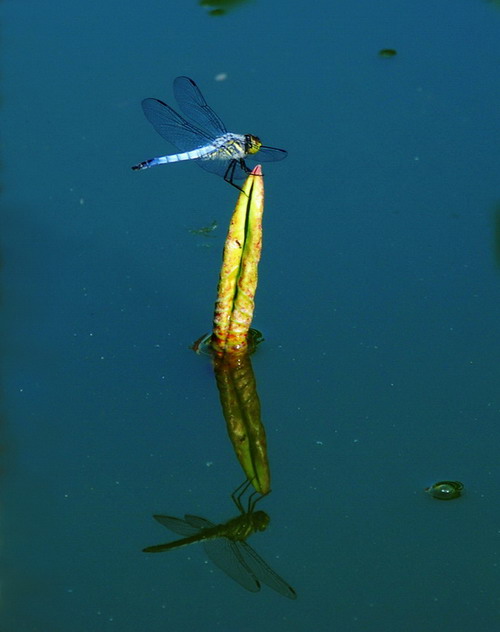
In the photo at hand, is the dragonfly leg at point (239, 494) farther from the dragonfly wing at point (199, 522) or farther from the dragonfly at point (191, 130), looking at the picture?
the dragonfly at point (191, 130)

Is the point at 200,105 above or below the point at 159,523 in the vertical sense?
above

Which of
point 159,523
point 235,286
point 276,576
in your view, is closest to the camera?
point 276,576

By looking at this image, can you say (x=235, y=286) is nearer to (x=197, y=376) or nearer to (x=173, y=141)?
(x=197, y=376)

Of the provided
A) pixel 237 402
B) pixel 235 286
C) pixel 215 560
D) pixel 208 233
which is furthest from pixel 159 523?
pixel 208 233

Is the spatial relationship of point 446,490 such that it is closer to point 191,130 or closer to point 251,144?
point 251,144

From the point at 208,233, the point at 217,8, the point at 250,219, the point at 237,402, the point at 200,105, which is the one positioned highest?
the point at 217,8

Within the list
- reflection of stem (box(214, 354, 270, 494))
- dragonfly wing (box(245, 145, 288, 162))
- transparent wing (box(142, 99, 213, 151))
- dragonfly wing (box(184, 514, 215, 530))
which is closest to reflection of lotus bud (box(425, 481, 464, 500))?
reflection of stem (box(214, 354, 270, 494))

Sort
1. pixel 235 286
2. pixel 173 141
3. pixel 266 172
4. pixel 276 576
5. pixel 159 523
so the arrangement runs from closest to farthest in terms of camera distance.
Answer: pixel 276 576
pixel 159 523
pixel 235 286
pixel 173 141
pixel 266 172

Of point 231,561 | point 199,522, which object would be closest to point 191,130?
point 199,522

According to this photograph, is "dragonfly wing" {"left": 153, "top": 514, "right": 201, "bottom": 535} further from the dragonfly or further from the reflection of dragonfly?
the dragonfly
